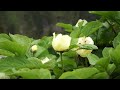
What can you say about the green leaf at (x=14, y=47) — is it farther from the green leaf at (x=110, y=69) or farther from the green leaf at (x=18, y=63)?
the green leaf at (x=110, y=69)

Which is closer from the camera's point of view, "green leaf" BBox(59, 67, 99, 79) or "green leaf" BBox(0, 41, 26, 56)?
"green leaf" BBox(59, 67, 99, 79)

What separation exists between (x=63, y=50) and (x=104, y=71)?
16 centimetres

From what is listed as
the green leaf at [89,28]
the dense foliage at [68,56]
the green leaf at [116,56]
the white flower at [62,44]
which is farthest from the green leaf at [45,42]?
the green leaf at [116,56]

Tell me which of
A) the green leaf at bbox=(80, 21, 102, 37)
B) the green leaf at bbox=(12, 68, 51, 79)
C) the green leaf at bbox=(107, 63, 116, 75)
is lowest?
the green leaf at bbox=(12, 68, 51, 79)

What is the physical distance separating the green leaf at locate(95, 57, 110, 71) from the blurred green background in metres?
4.99

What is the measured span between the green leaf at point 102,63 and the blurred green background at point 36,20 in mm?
4987

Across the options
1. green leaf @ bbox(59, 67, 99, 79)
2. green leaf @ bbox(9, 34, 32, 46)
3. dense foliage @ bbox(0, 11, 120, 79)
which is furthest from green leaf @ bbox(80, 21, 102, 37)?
green leaf @ bbox(59, 67, 99, 79)

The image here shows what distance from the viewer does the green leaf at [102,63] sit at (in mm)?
968

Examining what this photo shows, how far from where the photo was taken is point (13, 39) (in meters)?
1.31

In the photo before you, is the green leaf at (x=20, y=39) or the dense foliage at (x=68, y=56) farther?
the green leaf at (x=20, y=39)

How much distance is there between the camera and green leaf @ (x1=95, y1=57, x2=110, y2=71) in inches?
38.1

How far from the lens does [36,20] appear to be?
20.4 feet

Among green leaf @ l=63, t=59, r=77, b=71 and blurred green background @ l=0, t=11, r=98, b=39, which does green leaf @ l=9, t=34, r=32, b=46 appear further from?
blurred green background @ l=0, t=11, r=98, b=39
